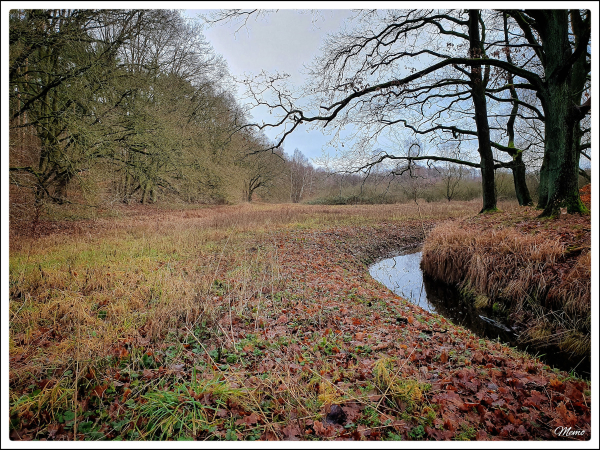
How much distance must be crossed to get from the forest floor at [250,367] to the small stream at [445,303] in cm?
67

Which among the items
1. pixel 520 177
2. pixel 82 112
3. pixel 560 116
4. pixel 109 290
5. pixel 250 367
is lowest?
pixel 250 367

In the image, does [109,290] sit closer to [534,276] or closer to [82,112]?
[82,112]

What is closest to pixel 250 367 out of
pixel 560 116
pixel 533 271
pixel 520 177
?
pixel 533 271

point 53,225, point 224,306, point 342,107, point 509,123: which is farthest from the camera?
point 509,123

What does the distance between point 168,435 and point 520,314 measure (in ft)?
18.5

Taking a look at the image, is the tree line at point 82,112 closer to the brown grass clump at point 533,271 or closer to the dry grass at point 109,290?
the dry grass at point 109,290

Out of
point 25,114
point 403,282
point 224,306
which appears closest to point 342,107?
point 403,282

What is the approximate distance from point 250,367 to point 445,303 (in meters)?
5.06

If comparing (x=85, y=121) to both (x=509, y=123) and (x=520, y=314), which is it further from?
(x=509, y=123)

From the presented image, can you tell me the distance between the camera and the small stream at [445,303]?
12.3 feet

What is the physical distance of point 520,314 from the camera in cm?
475

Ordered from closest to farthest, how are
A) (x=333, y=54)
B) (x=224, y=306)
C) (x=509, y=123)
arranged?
(x=224, y=306) → (x=333, y=54) → (x=509, y=123)

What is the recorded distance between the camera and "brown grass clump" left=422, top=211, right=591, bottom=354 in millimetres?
3975

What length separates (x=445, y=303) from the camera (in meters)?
6.05
